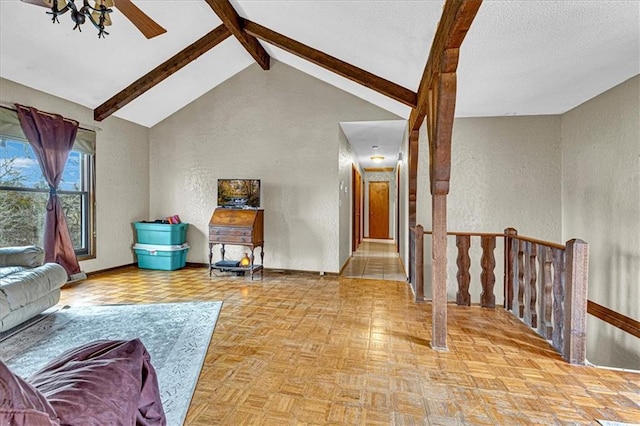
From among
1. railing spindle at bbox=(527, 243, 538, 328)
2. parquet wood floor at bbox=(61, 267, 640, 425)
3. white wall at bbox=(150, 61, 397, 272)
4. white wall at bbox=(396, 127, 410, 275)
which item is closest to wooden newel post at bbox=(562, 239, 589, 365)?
parquet wood floor at bbox=(61, 267, 640, 425)

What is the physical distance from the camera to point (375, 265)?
6141 mm

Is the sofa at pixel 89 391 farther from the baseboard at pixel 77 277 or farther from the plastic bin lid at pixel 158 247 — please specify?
the plastic bin lid at pixel 158 247

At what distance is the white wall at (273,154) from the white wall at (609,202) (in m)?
2.51

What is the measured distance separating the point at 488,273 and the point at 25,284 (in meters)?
4.59

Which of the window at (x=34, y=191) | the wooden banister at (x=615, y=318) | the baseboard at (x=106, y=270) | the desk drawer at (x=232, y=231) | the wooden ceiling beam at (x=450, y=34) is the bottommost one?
the wooden banister at (x=615, y=318)

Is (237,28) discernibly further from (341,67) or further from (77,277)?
(77,277)

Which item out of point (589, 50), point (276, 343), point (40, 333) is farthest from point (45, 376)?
point (589, 50)

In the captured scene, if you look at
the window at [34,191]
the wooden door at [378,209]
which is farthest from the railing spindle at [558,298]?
the wooden door at [378,209]

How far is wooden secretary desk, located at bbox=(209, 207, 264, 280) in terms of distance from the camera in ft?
15.8

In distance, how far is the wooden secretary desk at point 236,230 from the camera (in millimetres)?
4812

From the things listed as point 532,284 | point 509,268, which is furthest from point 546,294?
point 509,268

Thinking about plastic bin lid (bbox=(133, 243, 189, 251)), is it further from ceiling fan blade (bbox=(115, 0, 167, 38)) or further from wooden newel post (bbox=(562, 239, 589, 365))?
wooden newel post (bbox=(562, 239, 589, 365))

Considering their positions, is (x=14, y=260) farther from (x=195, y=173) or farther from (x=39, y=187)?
(x=195, y=173)

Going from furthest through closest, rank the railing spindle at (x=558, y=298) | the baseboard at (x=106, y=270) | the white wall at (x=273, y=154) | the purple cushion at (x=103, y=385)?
the white wall at (x=273, y=154) < the baseboard at (x=106, y=270) < the railing spindle at (x=558, y=298) < the purple cushion at (x=103, y=385)
